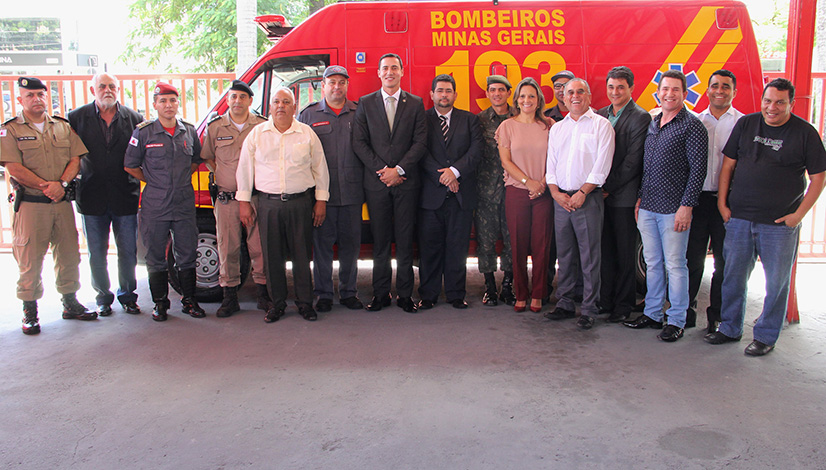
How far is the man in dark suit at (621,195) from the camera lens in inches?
179

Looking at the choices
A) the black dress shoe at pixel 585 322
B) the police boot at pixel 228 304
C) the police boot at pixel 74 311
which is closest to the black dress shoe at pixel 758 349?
the black dress shoe at pixel 585 322

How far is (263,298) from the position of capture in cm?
521

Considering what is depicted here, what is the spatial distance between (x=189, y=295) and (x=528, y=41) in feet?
12.0

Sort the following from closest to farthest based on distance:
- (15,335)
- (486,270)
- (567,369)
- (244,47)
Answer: (567,369) < (15,335) < (486,270) < (244,47)

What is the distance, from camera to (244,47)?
29.5 ft

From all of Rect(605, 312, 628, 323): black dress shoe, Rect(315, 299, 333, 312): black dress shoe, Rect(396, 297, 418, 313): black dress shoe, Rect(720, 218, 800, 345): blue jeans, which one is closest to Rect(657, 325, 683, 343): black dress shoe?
Rect(720, 218, 800, 345): blue jeans

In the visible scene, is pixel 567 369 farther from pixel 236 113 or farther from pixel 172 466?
pixel 236 113

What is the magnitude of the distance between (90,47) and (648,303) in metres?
19.2

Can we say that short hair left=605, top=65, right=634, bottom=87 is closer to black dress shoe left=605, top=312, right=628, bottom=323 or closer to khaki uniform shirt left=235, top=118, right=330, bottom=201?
black dress shoe left=605, top=312, right=628, bottom=323

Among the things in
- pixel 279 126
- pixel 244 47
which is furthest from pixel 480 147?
pixel 244 47

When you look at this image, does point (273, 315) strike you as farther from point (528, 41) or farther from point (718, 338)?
point (718, 338)

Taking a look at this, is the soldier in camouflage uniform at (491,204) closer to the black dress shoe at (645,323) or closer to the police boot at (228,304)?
the black dress shoe at (645,323)

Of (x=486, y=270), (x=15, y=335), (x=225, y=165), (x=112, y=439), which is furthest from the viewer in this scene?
(x=486, y=270)

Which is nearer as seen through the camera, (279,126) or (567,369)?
(567,369)
